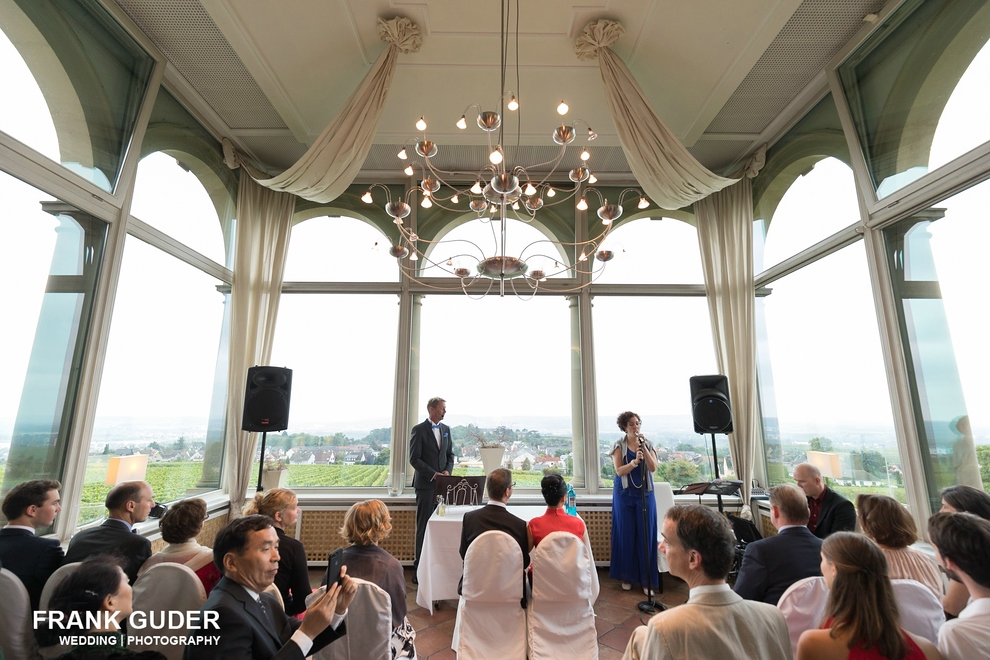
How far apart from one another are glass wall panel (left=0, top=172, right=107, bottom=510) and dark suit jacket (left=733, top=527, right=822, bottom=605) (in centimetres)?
392

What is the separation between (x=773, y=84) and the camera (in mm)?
4191

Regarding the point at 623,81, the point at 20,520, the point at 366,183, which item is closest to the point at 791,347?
the point at 623,81

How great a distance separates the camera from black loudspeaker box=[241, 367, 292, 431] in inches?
163

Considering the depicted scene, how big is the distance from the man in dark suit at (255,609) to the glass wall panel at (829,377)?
3.92 metres

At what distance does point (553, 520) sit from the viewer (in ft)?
8.95

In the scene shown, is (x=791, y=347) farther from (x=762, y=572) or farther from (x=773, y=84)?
(x=762, y=572)

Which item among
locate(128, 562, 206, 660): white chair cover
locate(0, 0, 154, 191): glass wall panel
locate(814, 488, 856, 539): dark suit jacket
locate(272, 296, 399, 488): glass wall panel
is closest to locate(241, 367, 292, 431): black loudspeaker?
locate(272, 296, 399, 488): glass wall panel

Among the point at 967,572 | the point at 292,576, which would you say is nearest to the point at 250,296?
the point at 292,576

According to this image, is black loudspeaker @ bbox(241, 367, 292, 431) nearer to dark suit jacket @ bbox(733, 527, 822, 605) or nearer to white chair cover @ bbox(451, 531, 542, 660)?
white chair cover @ bbox(451, 531, 542, 660)

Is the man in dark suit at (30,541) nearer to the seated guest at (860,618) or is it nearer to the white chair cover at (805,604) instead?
the seated guest at (860,618)

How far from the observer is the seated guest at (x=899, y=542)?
76.2 inches

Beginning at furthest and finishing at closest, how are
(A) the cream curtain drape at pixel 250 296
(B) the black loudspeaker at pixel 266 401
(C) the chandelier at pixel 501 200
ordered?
1. (A) the cream curtain drape at pixel 250 296
2. (B) the black loudspeaker at pixel 266 401
3. (C) the chandelier at pixel 501 200

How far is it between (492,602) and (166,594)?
62.1 inches

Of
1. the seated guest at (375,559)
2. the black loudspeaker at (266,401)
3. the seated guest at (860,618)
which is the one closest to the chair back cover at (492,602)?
the seated guest at (375,559)
